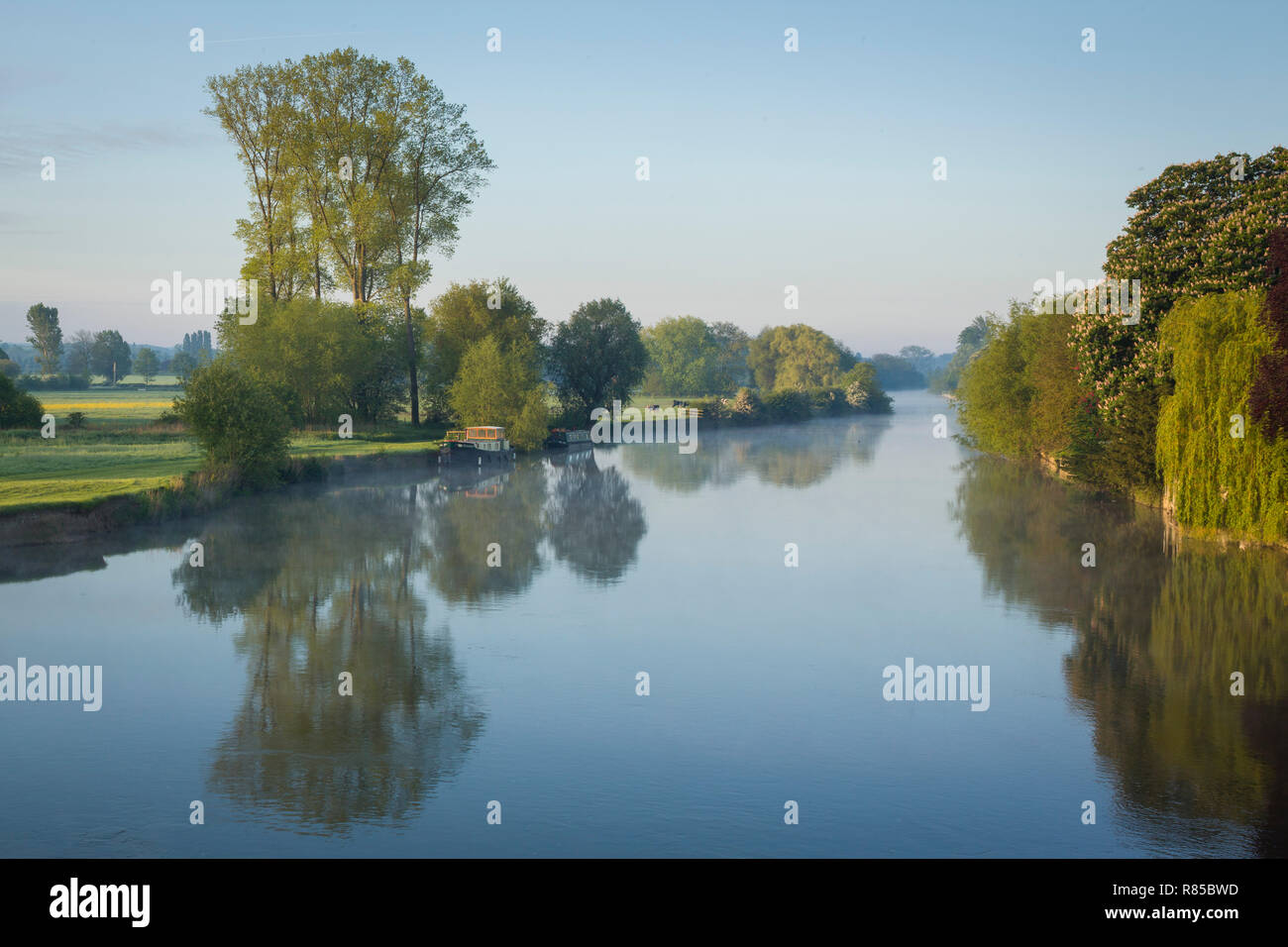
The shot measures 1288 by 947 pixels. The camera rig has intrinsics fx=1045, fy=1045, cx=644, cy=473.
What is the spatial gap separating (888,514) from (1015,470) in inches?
729

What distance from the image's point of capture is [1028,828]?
10414 mm

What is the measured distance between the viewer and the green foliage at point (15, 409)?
2067 inches

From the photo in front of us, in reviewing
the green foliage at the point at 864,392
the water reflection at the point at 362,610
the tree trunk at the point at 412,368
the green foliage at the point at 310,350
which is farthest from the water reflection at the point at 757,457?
the green foliage at the point at 864,392

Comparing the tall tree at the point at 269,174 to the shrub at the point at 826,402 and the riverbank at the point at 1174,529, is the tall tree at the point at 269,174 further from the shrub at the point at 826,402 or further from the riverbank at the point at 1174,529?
the shrub at the point at 826,402

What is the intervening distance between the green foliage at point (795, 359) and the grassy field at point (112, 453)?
4223 inches

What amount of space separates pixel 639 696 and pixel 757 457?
165 ft

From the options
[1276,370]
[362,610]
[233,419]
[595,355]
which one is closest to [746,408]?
[595,355]

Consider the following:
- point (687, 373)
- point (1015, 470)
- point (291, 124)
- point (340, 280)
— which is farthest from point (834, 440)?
point (687, 373)

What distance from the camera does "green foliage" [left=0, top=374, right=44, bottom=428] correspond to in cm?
5250

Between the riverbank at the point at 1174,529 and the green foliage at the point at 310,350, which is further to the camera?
the green foliage at the point at 310,350

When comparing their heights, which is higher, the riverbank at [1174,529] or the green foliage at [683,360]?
the green foliage at [683,360]

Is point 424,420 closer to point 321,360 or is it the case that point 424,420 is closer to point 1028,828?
point 321,360

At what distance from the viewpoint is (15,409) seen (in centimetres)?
5288

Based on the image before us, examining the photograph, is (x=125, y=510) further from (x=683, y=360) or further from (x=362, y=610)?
(x=683, y=360)
